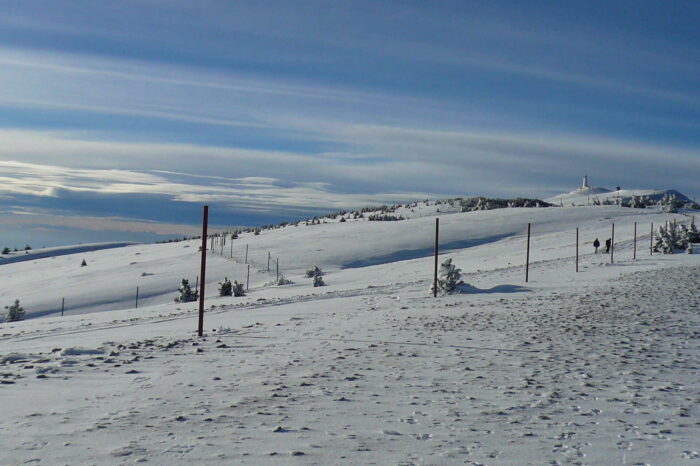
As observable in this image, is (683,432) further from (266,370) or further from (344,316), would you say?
(344,316)

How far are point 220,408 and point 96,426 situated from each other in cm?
149

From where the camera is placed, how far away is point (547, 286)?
91.1 feet

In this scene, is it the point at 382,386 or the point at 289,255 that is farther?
the point at 289,255

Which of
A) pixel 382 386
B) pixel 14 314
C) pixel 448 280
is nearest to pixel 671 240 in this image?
pixel 448 280

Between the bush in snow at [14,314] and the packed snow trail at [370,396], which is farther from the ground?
the packed snow trail at [370,396]

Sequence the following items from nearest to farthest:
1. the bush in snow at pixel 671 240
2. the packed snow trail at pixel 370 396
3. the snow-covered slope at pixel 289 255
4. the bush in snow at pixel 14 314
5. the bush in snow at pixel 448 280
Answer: the packed snow trail at pixel 370 396, the bush in snow at pixel 448 280, the bush in snow at pixel 14 314, the bush in snow at pixel 671 240, the snow-covered slope at pixel 289 255

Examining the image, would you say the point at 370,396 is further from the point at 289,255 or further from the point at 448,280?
the point at 289,255

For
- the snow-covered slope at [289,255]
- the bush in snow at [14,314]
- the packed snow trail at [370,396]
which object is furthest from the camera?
the snow-covered slope at [289,255]

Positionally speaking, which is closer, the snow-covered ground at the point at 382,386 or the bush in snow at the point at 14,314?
the snow-covered ground at the point at 382,386

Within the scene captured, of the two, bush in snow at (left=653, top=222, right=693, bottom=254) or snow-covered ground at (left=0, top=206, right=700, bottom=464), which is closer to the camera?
snow-covered ground at (left=0, top=206, right=700, bottom=464)

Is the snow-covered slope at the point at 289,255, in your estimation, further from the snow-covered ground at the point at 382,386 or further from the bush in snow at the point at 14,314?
the snow-covered ground at the point at 382,386

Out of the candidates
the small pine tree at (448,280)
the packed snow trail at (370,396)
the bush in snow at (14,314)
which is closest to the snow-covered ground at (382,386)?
the packed snow trail at (370,396)

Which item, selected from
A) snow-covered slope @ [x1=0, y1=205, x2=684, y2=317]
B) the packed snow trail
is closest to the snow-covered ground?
the packed snow trail

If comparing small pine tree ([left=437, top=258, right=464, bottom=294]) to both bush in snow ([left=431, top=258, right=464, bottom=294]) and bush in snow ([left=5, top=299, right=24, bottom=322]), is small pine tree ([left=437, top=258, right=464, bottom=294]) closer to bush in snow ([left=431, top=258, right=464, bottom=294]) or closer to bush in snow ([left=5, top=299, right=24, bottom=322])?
bush in snow ([left=431, top=258, right=464, bottom=294])
